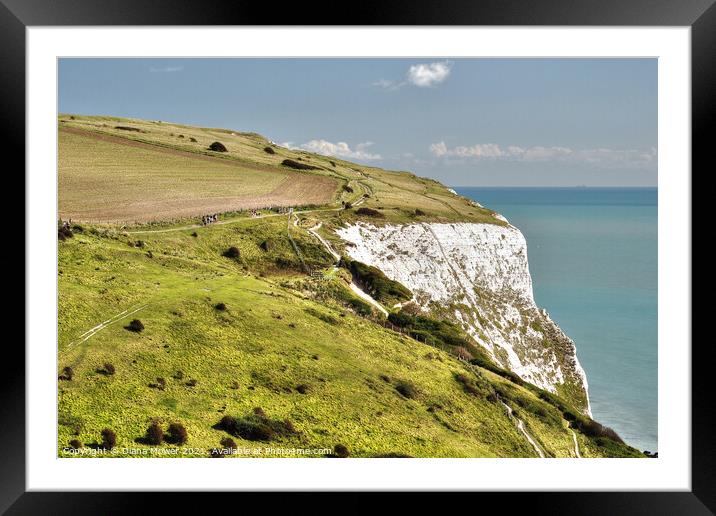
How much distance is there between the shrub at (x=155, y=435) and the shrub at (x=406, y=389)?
30.3 feet

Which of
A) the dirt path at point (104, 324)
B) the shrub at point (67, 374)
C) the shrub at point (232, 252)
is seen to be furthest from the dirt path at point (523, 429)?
the shrub at point (67, 374)

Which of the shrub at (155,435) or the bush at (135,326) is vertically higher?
the bush at (135,326)

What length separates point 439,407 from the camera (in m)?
18.9

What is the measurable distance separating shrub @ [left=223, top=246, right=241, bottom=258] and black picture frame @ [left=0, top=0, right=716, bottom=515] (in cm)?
1638

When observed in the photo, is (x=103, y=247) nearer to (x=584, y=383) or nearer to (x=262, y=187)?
(x=262, y=187)

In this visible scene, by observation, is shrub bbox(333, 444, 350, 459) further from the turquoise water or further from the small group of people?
the small group of people

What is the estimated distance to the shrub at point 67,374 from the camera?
47.4 ft

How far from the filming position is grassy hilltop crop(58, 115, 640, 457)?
14.8m

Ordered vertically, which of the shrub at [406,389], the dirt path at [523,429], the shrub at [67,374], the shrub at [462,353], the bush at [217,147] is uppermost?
the bush at [217,147]

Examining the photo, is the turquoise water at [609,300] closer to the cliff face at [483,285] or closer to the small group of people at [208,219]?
the cliff face at [483,285]

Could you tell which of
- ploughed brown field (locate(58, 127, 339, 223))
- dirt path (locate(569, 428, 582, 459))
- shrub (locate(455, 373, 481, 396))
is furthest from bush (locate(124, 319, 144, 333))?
dirt path (locate(569, 428, 582, 459))

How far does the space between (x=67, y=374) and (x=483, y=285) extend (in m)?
38.1
